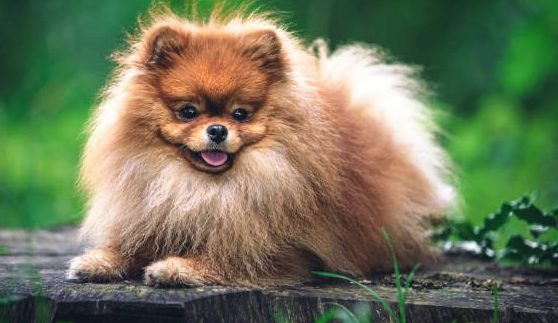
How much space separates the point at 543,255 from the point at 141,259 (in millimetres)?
1765

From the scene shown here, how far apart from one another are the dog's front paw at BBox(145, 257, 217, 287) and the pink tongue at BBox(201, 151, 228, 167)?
0.40 metres

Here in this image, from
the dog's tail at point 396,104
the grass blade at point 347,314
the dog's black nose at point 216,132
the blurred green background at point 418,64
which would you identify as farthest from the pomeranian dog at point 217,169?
the blurred green background at point 418,64

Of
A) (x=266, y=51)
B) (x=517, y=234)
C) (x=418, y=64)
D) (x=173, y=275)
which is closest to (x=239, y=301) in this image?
(x=173, y=275)

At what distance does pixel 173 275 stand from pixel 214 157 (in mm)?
487

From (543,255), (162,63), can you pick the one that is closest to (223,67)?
(162,63)

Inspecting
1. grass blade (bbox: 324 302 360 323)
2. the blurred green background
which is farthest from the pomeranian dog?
the blurred green background

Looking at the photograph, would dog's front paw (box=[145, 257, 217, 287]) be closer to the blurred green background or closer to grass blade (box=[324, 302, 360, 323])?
grass blade (box=[324, 302, 360, 323])

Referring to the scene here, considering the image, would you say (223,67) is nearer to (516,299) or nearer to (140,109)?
(140,109)

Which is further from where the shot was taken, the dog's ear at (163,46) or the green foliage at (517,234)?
the green foliage at (517,234)

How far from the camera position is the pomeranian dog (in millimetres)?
3127

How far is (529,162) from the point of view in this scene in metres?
7.00

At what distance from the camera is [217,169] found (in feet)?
10.6

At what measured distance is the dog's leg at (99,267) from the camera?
10.1ft

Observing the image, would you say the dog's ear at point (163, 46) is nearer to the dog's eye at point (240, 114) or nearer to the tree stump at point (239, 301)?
the dog's eye at point (240, 114)
